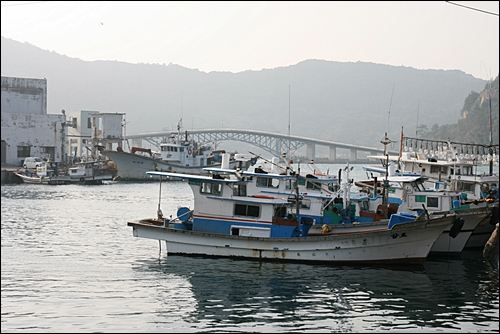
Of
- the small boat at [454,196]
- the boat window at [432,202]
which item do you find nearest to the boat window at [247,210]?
the small boat at [454,196]

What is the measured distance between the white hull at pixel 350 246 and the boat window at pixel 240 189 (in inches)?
68.4

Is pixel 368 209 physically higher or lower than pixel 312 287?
higher

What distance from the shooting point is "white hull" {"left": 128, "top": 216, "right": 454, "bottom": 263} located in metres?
25.8

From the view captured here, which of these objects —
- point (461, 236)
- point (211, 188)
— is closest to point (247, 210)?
point (211, 188)

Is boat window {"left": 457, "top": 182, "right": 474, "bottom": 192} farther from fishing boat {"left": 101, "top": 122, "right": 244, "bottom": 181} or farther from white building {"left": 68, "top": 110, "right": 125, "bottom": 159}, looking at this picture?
white building {"left": 68, "top": 110, "right": 125, "bottom": 159}

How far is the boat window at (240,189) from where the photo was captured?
2740 cm

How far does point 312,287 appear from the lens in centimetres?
2288

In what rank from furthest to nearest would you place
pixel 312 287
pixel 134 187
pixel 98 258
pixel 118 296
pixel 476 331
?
1. pixel 134 187
2. pixel 98 258
3. pixel 312 287
4. pixel 118 296
5. pixel 476 331

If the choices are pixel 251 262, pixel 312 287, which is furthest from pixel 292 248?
pixel 312 287

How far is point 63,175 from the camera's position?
76812 millimetres

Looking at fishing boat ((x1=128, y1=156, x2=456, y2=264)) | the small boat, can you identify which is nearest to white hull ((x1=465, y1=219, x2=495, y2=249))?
the small boat

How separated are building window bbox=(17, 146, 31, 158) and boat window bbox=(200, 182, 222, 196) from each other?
203ft

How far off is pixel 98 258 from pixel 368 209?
1138cm

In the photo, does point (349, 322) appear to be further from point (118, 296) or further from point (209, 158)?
point (209, 158)
